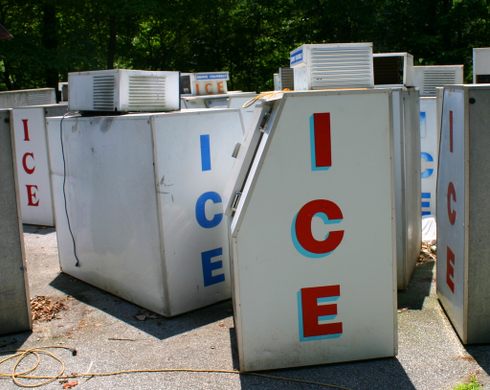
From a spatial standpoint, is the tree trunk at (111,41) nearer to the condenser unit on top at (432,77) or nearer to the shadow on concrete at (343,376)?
the condenser unit on top at (432,77)

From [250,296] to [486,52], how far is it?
3.94m

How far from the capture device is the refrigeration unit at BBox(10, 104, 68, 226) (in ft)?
32.2

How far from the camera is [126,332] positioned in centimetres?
556

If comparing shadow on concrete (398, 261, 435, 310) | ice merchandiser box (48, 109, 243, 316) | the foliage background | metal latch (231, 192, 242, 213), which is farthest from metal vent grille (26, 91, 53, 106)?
the foliage background

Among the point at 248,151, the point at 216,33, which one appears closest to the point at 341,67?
the point at 248,151

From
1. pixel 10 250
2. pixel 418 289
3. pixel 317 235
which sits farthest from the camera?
pixel 418 289

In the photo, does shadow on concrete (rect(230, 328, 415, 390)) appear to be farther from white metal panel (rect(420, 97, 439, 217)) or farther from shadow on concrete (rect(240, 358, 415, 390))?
white metal panel (rect(420, 97, 439, 217))

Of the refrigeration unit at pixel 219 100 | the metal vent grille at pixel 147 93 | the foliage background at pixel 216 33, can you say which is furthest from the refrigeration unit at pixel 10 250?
the foliage background at pixel 216 33

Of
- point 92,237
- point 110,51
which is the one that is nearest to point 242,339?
point 92,237

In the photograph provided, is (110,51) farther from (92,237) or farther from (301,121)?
(301,121)

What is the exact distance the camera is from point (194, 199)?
5969 millimetres

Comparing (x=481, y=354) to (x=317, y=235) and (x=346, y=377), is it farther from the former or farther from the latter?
(x=317, y=235)

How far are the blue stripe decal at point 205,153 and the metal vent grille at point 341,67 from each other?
1.53m

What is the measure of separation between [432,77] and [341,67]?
19.2 feet
